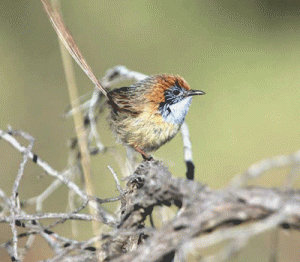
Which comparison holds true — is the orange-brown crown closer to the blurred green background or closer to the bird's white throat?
the bird's white throat

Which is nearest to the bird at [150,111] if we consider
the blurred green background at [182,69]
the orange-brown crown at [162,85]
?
the orange-brown crown at [162,85]

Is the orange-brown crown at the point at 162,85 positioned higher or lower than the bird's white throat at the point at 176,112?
higher

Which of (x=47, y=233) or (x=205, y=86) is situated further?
(x=205, y=86)

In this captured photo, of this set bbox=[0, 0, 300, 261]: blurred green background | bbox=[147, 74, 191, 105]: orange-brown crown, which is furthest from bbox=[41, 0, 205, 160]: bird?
bbox=[0, 0, 300, 261]: blurred green background

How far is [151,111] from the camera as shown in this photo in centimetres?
347

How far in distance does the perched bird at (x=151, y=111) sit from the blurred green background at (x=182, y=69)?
2120 millimetres

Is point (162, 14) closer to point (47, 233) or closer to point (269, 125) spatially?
point (269, 125)

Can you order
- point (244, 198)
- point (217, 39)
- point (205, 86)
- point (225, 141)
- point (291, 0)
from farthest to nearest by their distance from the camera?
point (291, 0), point (217, 39), point (205, 86), point (225, 141), point (244, 198)

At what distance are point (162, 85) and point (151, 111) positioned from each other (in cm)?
26

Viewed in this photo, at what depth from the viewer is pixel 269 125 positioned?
22.6 feet

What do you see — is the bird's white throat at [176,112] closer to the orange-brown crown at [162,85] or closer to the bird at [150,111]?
the bird at [150,111]

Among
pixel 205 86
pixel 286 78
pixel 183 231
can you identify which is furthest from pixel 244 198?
pixel 286 78

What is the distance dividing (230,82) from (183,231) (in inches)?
236

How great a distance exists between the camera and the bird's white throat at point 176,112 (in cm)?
340
